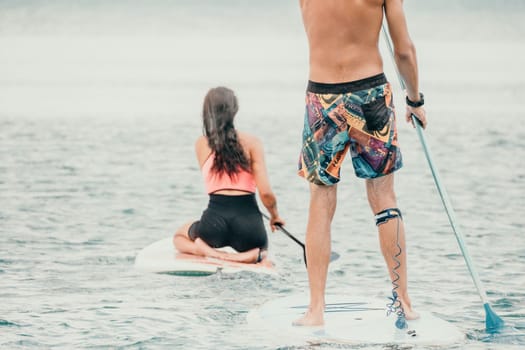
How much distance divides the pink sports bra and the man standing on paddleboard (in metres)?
1.84

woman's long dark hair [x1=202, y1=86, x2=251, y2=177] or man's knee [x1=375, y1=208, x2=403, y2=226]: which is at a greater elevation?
woman's long dark hair [x1=202, y1=86, x2=251, y2=177]

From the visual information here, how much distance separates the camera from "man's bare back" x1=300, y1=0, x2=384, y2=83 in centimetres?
543

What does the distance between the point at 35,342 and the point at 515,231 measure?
4.77 m

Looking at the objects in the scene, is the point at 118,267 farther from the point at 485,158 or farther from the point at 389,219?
the point at 485,158

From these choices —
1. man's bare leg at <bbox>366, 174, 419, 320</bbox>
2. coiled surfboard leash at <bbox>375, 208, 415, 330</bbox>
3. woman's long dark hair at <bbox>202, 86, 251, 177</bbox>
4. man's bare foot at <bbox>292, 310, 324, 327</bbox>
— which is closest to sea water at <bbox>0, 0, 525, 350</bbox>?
man's bare foot at <bbox>292, 310, 324, 327</bbox>

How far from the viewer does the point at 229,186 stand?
750 centimetres

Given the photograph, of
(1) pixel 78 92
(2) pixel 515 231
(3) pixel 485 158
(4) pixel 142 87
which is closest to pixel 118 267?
(2) pixel 515 231

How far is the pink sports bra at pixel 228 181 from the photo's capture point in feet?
24.5

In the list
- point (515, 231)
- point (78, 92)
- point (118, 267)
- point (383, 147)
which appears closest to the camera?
point (383, 147)

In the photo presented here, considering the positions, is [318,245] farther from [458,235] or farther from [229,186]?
[229,186]

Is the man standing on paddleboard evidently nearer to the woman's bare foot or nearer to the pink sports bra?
the woman's bare foot

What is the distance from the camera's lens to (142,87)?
77.4ft

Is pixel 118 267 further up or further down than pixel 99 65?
further down

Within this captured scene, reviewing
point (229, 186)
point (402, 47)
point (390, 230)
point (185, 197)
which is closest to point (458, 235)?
point (390, 230)
